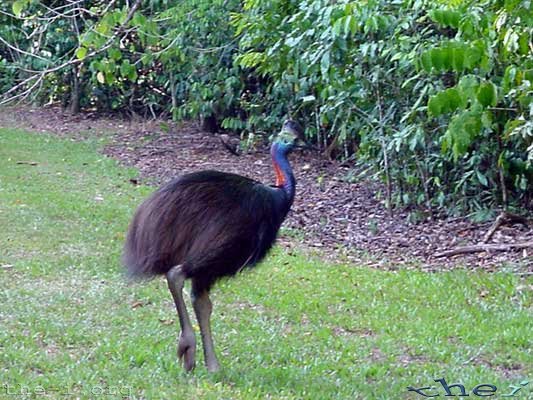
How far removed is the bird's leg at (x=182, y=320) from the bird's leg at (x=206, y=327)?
0.10m

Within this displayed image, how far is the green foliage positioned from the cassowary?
2.87ft

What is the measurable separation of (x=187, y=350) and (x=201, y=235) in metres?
0.66

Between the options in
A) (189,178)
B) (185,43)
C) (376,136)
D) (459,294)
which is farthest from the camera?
(185,43)

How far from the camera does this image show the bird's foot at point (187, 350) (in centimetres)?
566

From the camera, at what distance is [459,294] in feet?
26.0

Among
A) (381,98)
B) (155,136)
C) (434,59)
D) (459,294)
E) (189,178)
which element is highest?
(434,59)

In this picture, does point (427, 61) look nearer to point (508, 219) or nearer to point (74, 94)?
point (508, 219)

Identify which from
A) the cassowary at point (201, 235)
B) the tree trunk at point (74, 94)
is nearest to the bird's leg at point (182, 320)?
the cassowary at point (201, 235)

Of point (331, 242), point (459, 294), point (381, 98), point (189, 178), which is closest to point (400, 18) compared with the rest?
point (381, 98)

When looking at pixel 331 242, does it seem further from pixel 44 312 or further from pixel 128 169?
pixel 128 169

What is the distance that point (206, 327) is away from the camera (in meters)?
5.77

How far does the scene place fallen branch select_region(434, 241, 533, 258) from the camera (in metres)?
9.16

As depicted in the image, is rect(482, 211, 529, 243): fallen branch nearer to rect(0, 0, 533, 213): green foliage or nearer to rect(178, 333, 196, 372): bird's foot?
rect(0, 0, 533, 213): green foliage

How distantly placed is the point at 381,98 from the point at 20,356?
20.8ft
